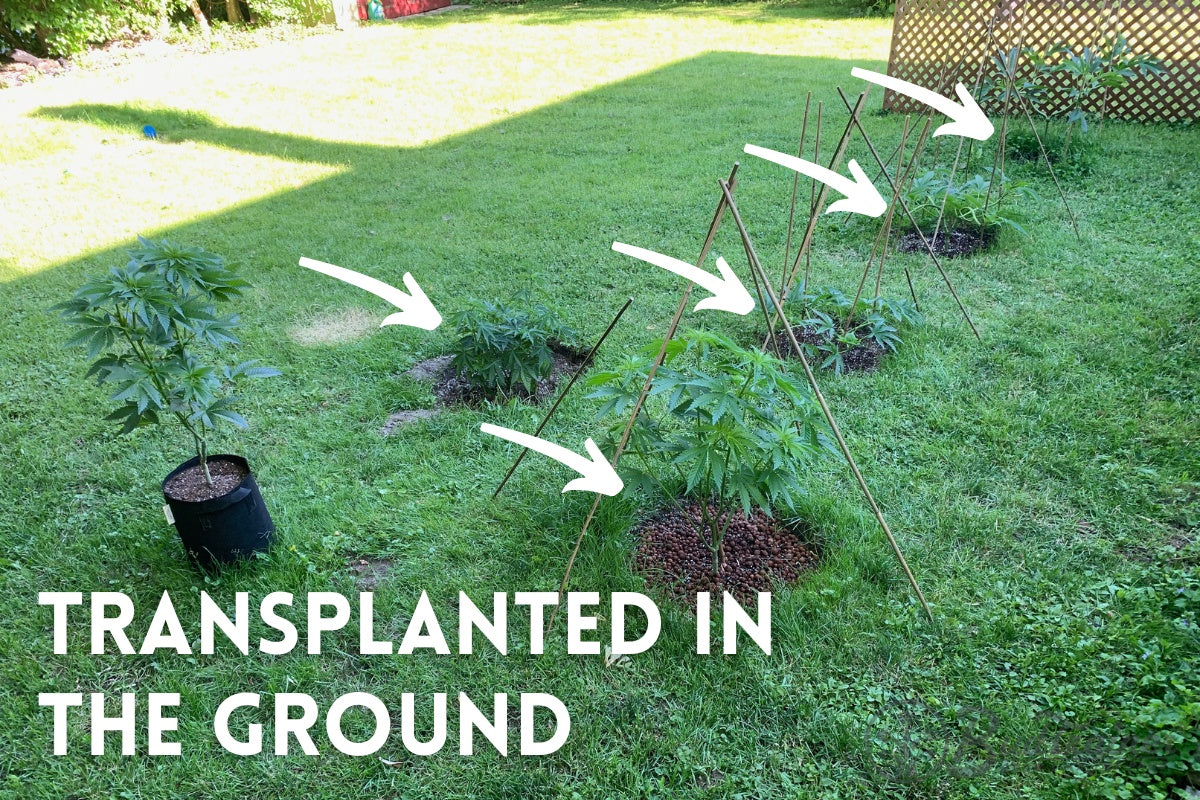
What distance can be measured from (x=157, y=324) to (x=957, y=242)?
4.77 m

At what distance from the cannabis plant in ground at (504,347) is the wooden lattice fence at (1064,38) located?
470cm

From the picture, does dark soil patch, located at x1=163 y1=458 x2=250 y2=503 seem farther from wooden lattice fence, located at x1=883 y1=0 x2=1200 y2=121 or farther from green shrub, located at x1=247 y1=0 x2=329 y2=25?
green shrub, located at x1=247 y1=0 x2=329 y2=25

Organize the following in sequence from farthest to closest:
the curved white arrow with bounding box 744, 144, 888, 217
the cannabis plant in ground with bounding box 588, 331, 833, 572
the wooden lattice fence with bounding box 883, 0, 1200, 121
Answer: the wooden lattice fence with bounding box 883, 0, 1200, 121 → the curved white arrow with bounding box 744, 144, 888, 217 → the cannabis plant in ground with bounding box 588, 331, 833, 572

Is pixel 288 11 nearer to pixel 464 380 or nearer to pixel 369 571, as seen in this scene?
pixel 464 380

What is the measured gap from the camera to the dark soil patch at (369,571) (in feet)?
9.66

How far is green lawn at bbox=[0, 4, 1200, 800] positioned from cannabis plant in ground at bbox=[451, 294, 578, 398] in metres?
0.20

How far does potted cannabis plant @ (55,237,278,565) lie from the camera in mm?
2611

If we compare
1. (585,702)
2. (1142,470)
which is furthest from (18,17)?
(1142,470)

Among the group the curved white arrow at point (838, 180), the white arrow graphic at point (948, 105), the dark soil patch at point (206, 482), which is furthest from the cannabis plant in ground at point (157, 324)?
the white arrow graphic at point (948, 105)

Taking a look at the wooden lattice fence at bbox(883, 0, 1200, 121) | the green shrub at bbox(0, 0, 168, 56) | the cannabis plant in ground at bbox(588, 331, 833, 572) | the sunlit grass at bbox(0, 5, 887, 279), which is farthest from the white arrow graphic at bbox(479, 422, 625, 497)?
the green shrub at bbox(0, 0, 168, 56)

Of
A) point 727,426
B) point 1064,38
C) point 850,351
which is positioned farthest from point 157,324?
point 1064,38

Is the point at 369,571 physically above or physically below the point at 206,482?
below

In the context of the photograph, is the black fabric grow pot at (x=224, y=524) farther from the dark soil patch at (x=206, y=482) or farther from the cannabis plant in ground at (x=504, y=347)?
the cannabis plant in ground at (x=504, y=347)

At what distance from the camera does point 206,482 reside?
2.95 meters
